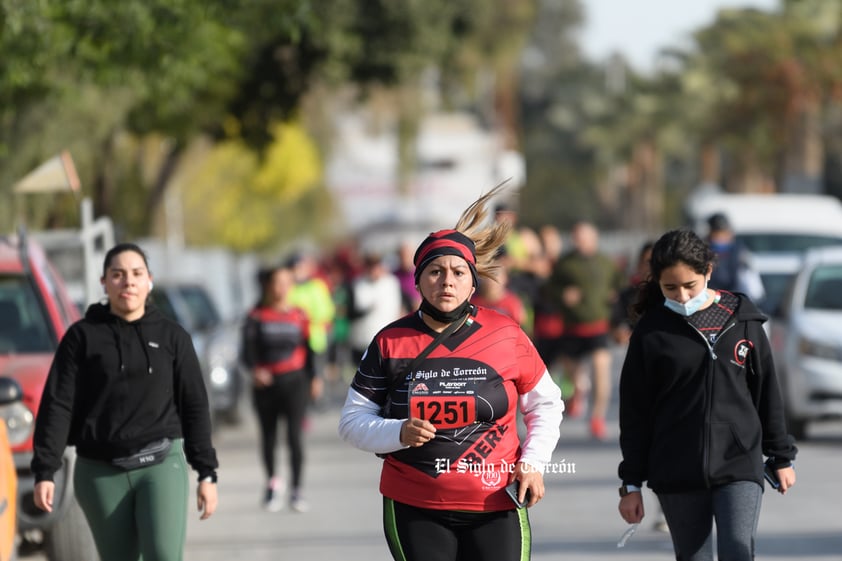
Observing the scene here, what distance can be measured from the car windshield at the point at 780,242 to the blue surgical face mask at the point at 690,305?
17.1 m

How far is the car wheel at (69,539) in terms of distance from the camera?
921cm

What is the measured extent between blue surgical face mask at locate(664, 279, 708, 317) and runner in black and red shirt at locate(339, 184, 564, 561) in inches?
28.3

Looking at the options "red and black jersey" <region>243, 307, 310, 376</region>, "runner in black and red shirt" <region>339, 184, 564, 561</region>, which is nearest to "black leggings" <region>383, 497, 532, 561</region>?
"runner in black and red shirt" <region>339, 184, 564, 561</region>

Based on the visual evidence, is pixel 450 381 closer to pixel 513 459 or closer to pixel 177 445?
pixel 513 459

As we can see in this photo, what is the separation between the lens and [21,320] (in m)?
10.4

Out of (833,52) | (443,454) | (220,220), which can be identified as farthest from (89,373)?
(220,220)

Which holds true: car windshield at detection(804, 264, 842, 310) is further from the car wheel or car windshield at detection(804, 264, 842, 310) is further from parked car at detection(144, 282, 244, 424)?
the car wheel

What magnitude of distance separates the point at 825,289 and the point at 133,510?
408 inches

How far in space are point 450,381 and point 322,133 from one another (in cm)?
3191

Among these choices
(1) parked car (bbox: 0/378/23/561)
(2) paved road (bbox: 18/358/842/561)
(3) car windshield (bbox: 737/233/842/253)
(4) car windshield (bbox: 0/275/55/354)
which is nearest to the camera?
(1) parked car (bbox: 0/378/23/561)

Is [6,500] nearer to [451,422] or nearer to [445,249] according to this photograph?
[451,422]

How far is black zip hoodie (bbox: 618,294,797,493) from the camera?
6301 millimetres

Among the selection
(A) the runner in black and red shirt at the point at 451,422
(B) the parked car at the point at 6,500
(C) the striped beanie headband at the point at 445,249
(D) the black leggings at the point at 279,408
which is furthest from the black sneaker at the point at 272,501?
(C) the striped beanie headband at the point at 445,249

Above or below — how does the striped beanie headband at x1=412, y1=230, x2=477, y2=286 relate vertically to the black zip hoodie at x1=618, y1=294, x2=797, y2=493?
above
